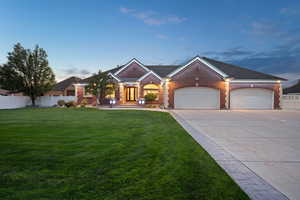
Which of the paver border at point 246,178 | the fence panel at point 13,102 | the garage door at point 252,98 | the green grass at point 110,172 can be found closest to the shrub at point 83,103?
the fence panel at point 13,102

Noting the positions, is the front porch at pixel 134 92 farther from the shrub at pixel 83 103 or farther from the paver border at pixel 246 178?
the paver border at pixel 246 178

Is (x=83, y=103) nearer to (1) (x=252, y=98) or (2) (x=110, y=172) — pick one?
(2) (x=110, y=172)

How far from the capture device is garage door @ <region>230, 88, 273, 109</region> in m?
18.5

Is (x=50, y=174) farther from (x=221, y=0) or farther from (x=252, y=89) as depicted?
(x=221, y=0)

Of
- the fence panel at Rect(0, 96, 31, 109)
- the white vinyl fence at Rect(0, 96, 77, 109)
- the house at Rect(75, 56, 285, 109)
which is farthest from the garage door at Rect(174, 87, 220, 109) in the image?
the fence panel at Rect(0, 96, 31, 109)

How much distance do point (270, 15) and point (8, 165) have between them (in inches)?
1573

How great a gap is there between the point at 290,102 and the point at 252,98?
5.00 metres

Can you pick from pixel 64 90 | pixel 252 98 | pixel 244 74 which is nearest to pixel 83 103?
pixel 64 90

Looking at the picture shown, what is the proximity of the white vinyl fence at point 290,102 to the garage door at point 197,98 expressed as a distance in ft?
29.1

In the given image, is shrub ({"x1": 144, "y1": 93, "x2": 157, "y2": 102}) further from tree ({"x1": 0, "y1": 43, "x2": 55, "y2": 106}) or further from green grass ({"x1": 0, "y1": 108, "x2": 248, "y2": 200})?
green grass ({"x1": 0, "y1": 108, "x2": 248, "y2": 200})

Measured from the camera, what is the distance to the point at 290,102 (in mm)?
18938

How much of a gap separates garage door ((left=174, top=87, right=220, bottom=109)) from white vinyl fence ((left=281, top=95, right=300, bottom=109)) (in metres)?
8.86

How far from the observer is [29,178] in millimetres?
2652

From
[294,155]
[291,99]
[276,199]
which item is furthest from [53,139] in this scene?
[291,99]
